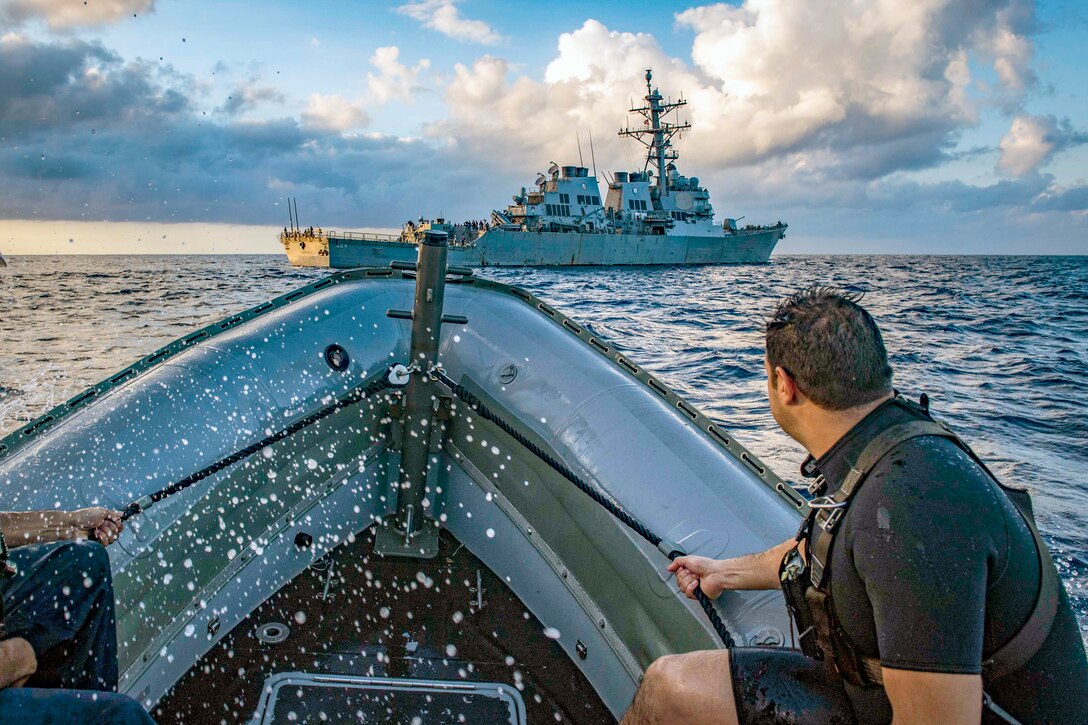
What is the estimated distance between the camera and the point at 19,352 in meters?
13.0

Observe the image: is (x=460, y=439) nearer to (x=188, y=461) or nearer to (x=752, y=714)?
(x=188, y=461)

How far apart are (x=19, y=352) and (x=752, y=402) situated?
13.7m

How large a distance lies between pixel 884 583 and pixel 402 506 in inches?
113

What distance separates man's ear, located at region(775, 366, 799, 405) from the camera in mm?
1528

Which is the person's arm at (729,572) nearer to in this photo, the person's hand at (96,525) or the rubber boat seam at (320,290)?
the rubber boat seam at (320,290)

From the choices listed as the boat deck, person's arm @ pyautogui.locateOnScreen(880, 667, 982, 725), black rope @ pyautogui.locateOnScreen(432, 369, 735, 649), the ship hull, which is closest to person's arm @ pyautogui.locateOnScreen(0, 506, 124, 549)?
the boat deck

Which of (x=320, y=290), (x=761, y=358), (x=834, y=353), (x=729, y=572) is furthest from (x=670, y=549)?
(x=761, y=358)

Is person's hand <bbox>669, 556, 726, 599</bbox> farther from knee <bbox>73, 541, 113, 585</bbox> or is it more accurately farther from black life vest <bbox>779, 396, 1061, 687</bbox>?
knee <bbox>73, 541, 113, 585</bbox>

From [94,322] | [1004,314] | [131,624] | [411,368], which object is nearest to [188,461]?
[131,624]

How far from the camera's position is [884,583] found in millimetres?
1221

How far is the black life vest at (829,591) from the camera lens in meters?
1.25

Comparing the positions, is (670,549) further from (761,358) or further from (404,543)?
(761,358)

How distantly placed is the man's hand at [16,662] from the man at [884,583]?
4.98 feet

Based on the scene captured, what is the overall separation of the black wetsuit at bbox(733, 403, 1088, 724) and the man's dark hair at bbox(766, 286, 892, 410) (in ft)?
0.65
